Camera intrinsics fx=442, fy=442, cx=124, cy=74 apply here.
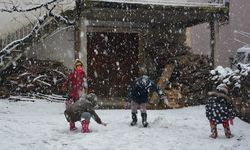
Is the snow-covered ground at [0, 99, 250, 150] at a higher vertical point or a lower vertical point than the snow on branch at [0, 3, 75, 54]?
lower

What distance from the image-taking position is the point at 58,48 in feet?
60.5

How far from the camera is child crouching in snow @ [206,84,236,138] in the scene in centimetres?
980

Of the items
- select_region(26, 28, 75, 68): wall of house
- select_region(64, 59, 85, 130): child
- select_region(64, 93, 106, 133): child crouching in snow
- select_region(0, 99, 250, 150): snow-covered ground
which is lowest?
select_region(0, 99, 250, 150): snow-covered ground

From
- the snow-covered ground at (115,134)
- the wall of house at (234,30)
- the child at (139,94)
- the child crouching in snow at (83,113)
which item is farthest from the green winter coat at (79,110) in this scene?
the wall of house at (234,30)

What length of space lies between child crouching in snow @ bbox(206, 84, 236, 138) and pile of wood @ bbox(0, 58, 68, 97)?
27.3ft

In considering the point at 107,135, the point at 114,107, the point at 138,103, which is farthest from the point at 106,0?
the point at 107,135

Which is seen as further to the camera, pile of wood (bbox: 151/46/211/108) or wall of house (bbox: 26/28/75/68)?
wall of house (bbox: 26/28/75/68)

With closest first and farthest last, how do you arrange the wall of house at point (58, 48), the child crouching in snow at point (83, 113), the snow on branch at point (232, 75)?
the child crouching in snow at point (83, 113) → the snow on branch at point (232, 75) → the wall of house at point (58, 48)

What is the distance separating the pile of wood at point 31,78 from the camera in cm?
1658

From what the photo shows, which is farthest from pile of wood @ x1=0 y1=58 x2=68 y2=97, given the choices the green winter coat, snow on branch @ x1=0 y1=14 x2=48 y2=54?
the green winter coat

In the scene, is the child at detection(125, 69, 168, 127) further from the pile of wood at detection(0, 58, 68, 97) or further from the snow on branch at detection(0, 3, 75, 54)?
the pile of wood at detection(0, 58, 68, 97)

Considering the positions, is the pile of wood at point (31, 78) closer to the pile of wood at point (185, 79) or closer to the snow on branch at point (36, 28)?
the snow on branch at point (36, 28)

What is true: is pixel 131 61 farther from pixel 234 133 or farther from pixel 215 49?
pixel 234 133

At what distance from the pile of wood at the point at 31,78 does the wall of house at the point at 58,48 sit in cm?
64
